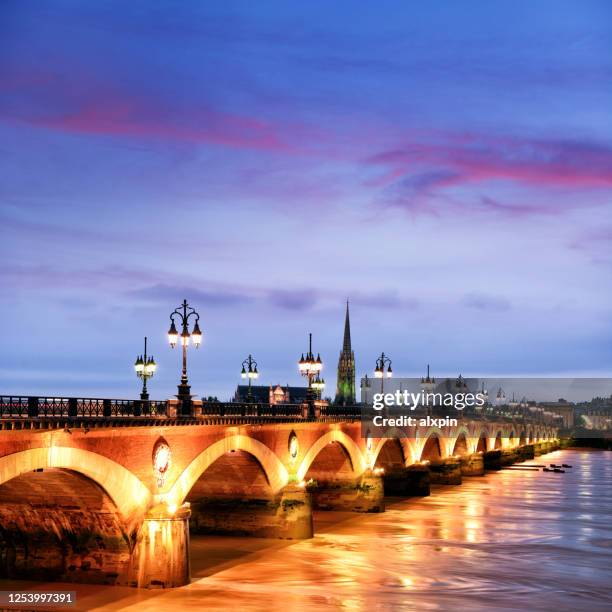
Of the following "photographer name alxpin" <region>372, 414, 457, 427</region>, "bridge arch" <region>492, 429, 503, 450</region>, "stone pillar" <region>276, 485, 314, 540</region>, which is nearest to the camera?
"stone pillar" <region>276, 485, 314, 540</region>

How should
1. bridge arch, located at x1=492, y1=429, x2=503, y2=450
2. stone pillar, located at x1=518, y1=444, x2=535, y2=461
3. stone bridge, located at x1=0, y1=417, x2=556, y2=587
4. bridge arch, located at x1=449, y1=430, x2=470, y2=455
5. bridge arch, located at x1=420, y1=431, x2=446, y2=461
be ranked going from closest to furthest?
stone bridge, located at x1=0, y1=417, x2=556, y2=587
bridge arch, located at x1=420, y1=431, x2=446, y2=461
bridge arch, located at x1=449, y1=430, x2=470, y2=455
bridge arch, located at x1=492, y1=429, x2=503, y2=450
stone pillar, located at x1=518, y1=444, x2=535, y2=461

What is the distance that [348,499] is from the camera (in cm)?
5628

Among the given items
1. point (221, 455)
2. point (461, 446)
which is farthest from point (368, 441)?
point (461, 446)

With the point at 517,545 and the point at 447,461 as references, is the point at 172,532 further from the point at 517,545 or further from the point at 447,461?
the point at 447,461

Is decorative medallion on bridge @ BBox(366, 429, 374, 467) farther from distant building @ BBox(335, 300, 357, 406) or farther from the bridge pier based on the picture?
distant building @ BBox(335, 300, 357, 406)

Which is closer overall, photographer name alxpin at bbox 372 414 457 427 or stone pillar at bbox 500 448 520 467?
photographer name alxpin at bbox 372 414 457 427

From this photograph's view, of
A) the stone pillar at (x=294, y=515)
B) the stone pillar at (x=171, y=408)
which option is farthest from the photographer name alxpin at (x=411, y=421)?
the stone pillar at (x=171, y=408)

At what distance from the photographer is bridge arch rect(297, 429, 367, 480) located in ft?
156

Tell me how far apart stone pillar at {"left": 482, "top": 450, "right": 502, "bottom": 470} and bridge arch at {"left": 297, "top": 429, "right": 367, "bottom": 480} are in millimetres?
55209

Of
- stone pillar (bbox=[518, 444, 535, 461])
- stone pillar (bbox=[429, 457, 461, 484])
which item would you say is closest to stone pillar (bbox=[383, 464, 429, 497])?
stone pillar (bbox=[429, 457, 461, 484])

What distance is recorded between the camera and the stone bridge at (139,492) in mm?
28359

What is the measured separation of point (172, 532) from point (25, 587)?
4843 mm

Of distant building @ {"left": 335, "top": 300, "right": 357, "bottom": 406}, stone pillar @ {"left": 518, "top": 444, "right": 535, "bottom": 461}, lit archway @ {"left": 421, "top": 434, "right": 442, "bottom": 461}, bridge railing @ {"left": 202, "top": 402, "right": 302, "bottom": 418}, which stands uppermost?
distant building @ {"left": 335, "top": 300, "right": 357, "bottom": 406}

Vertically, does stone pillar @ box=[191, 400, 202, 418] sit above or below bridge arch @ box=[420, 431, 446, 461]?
above
